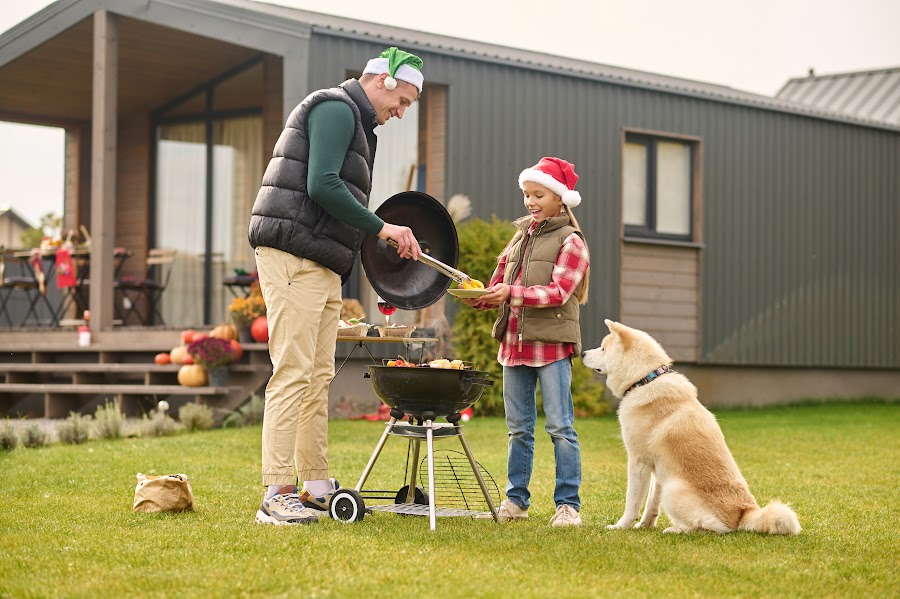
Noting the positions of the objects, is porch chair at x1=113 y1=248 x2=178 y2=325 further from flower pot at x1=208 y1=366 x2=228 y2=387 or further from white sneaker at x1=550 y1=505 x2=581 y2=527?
white sneaker at x1=550 y1=505 x2=581 y2=527

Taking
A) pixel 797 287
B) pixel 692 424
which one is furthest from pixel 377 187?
pixel 692 424

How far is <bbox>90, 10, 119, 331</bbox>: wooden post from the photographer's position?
1104 centimetres

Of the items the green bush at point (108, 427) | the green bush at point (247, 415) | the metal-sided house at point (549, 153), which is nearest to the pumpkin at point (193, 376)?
the green bush at point (247, 415)

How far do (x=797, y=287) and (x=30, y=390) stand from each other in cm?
1006

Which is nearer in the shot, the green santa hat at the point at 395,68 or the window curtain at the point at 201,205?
the green santa hat at the point at 395,68

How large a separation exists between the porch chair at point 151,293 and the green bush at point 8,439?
16.1 ft

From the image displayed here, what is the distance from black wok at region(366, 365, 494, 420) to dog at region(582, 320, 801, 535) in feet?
2.13

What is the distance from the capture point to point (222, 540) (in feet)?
14.1

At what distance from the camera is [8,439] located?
8.34 meters

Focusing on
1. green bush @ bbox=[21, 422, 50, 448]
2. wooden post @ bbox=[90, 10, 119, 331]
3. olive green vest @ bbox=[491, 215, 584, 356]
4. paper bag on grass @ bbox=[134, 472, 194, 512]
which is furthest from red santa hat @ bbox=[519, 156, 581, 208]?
wooden post @ bbox=[90, 10, 119, 331]

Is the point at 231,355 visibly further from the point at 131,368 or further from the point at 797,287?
the point at 797,287

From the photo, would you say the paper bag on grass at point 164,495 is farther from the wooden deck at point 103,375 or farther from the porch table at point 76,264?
the porch table at point 76,264

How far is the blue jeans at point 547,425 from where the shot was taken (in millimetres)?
→ 5062

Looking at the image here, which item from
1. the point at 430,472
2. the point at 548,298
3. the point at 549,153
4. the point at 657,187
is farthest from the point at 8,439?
the point at 657,187
